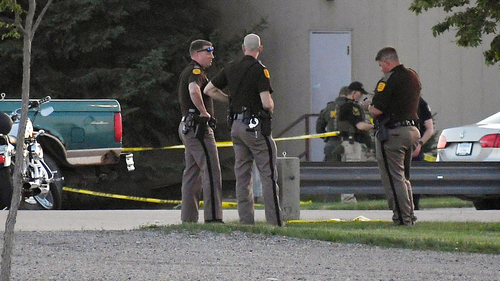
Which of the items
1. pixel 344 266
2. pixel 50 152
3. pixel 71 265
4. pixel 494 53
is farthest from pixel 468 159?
pixel 71 265

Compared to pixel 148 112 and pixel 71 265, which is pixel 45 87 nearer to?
pixel 148 112

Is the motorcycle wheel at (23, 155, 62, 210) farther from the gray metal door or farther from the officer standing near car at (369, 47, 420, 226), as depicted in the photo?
the gray metal door

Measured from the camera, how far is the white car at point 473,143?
14266mm

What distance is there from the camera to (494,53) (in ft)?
37.0

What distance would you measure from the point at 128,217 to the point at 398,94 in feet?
11.5

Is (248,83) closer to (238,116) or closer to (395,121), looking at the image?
(238,116)

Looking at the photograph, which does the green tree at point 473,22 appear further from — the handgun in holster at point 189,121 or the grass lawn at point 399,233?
the handgun in holster at point 189,121

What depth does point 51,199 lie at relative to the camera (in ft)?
44.2

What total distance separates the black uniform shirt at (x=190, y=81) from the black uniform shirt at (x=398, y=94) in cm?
174

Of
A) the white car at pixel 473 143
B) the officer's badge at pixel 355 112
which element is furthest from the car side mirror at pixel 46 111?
the white car at pixel 473 143

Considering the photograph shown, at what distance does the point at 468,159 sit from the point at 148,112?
846 centimetres

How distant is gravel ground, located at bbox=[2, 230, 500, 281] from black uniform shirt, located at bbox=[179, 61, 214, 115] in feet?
4.92

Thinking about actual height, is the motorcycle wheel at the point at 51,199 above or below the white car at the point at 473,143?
below

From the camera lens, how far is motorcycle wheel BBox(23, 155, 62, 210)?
13383 millimetres
